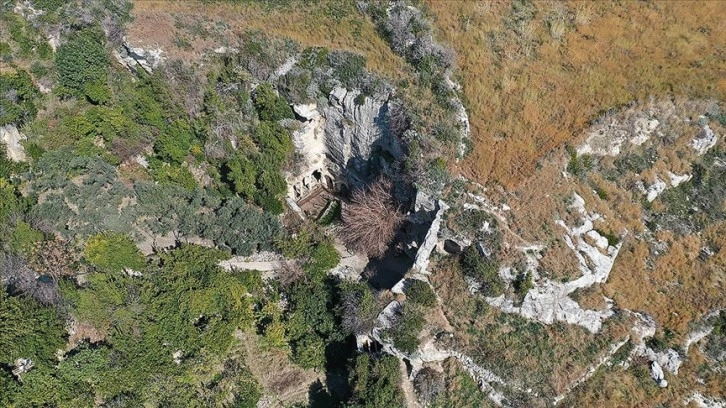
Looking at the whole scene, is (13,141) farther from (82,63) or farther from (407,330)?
(407,330)

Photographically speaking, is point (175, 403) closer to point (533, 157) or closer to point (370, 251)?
point (370, 251)

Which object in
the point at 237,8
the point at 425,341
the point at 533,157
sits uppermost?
the point at 533,157

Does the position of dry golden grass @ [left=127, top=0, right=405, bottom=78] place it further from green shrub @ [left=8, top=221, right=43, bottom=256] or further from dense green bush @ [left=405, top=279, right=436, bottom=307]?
dense green bush @ [left=405, top=279, right=436, bottom=307]

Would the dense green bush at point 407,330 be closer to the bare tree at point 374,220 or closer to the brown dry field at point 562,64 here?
the bare tree at point 374,220

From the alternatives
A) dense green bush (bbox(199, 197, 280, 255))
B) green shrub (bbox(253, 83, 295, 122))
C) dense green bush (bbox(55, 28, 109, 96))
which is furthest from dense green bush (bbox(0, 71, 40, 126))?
green shrub (bbox(253, 83, 295, 122))

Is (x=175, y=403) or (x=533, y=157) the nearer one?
(x=175, y=403)

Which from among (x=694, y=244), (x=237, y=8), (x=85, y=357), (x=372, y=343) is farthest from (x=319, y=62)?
(x=694, y=244)
